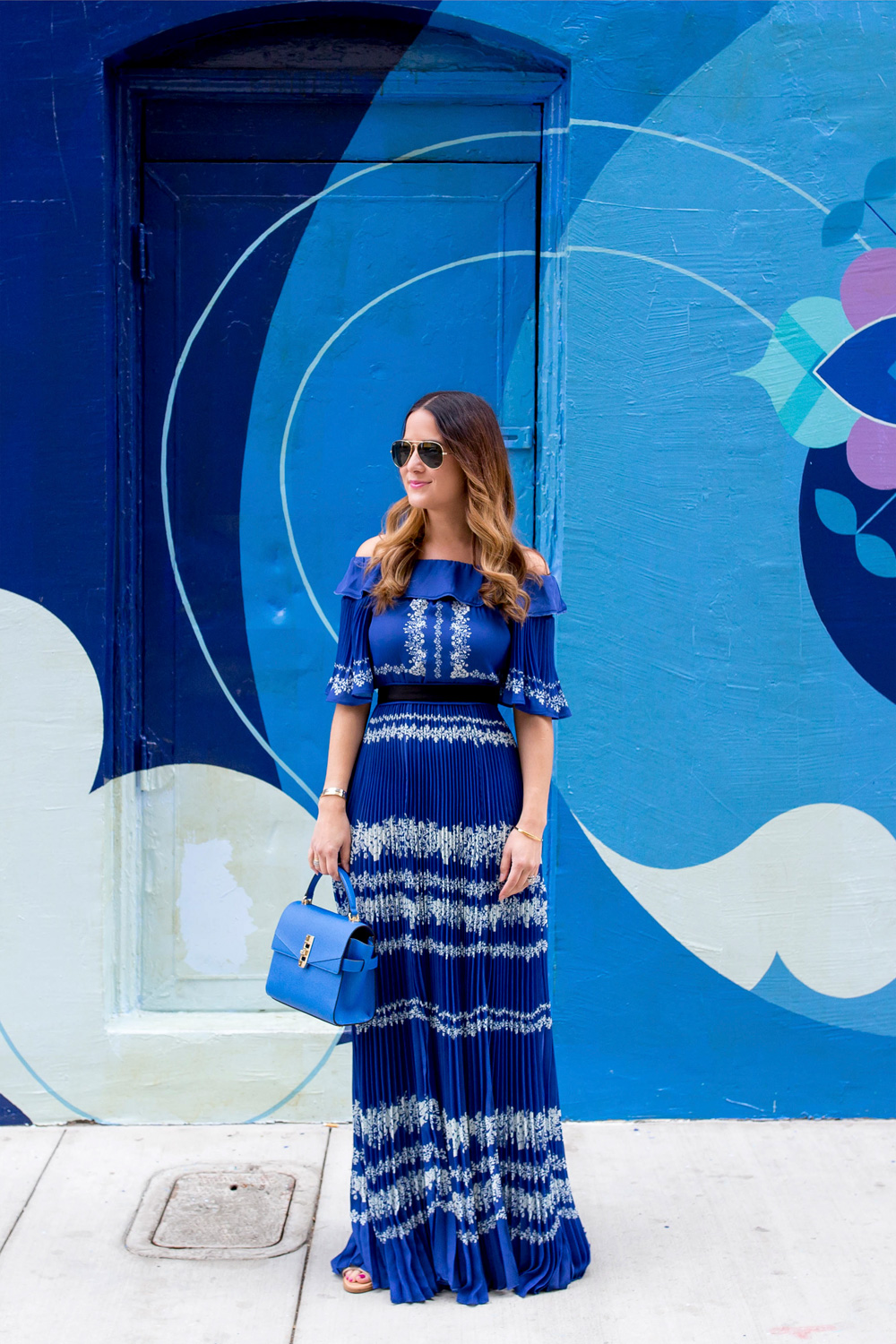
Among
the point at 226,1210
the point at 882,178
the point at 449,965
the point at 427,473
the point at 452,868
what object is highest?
the point at 882,178

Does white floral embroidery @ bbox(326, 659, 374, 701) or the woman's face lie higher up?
the woman's face

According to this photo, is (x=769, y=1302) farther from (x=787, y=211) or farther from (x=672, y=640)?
(x=787, y=211)

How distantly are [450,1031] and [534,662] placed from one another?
2.99 ft

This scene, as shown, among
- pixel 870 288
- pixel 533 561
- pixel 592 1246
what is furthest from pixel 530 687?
pixel 870 288

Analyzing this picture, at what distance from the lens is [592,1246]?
3.27 m

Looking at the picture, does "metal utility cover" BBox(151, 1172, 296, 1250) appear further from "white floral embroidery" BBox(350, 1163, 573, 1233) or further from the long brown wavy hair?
the long brown wavy hair

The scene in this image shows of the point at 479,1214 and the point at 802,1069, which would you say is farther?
the point at 802,1069

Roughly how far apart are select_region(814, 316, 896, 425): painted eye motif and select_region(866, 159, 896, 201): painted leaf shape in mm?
389

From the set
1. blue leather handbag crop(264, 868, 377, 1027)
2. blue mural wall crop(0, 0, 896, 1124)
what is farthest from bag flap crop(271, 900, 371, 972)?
→ blue mural wall crop(0, 0, 896, 1124)

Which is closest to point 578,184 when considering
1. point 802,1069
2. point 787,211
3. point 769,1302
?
point 787,211

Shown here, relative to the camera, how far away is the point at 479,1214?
122 inches

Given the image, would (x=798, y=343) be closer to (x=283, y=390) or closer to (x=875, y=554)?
(x=875, y=554)

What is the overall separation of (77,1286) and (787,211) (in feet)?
11.9

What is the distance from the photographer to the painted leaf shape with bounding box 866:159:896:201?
3.95 metres
